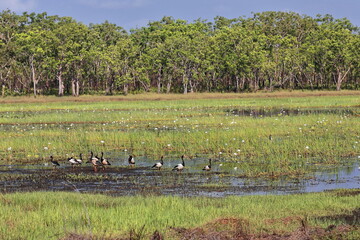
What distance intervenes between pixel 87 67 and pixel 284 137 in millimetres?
A: 73870

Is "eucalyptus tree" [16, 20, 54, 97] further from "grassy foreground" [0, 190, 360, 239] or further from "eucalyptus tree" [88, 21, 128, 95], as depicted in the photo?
"grassy foreground" [0, 190, 360, 239]

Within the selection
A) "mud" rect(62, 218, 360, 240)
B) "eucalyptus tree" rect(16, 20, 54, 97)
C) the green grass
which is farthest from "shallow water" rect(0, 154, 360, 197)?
"eucalyptus tree" rect(16, 20, 54, 97)

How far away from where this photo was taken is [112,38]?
4636 inches

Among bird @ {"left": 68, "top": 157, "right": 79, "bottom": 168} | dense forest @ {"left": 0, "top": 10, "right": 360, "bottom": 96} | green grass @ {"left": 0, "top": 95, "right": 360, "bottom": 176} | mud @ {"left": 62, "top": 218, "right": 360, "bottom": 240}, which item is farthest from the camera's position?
dense forest @ {"left": 0, "top": 10, "right": 360, "bottom": 96}

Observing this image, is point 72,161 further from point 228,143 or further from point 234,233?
point 234,233

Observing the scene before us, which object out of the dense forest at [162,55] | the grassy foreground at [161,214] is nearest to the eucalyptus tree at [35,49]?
the dense forest at [162,55]

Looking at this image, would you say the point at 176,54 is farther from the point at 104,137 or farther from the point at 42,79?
the point at 104,137

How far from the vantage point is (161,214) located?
13.0 metres

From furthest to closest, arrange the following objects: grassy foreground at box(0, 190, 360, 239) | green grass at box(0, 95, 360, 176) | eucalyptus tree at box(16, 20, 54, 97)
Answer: eucalyptus tree at box(16, 20, 54, 97) < green grass at box(0, 95, 360, 176) < grassy foreground at box(0, 190, 360, 239)

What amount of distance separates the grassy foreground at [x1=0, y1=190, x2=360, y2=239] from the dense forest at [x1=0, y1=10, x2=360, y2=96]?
76514mm

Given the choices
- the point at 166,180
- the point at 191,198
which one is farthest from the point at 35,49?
the point at 191,198

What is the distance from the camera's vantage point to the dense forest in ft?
306

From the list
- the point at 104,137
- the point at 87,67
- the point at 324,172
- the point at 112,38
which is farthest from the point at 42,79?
the point at 324,172

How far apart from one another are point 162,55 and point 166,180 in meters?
78.5
